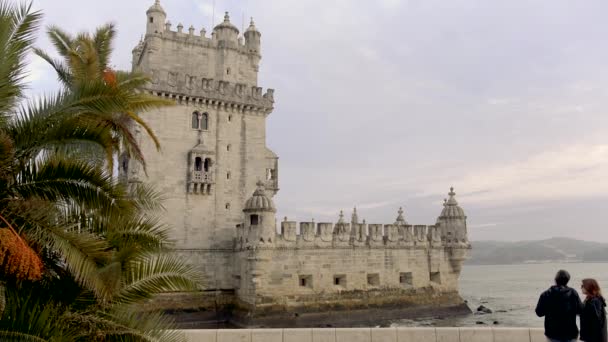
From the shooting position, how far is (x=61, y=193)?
23.4 feet

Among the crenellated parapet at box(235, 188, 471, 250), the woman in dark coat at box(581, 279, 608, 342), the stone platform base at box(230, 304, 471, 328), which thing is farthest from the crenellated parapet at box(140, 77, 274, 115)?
the woman in dark coat at box(581, 279, 608, 342)

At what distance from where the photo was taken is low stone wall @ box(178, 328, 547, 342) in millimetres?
10992

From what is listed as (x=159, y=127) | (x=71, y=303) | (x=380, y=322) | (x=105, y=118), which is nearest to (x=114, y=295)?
(x=71, y=303)

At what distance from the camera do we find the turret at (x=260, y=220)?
25062 mm

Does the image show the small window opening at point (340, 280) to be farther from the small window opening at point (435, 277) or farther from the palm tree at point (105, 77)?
the palm tree at point (105, 77)

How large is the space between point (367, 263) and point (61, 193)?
23.0 metres

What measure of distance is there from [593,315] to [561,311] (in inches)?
15.7

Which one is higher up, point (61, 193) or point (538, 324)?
point (61, 193)

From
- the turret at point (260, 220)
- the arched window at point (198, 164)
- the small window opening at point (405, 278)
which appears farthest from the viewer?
the small window opening at point (405, 278)

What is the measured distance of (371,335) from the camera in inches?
439

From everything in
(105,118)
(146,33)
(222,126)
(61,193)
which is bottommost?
(61,193)

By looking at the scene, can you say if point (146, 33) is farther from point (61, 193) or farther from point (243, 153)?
point (61, 193)

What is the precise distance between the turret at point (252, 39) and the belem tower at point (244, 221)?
0.06 metres

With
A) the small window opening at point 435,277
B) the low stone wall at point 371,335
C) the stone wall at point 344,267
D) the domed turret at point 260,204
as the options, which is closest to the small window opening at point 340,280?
the stone wall at point 344,267
